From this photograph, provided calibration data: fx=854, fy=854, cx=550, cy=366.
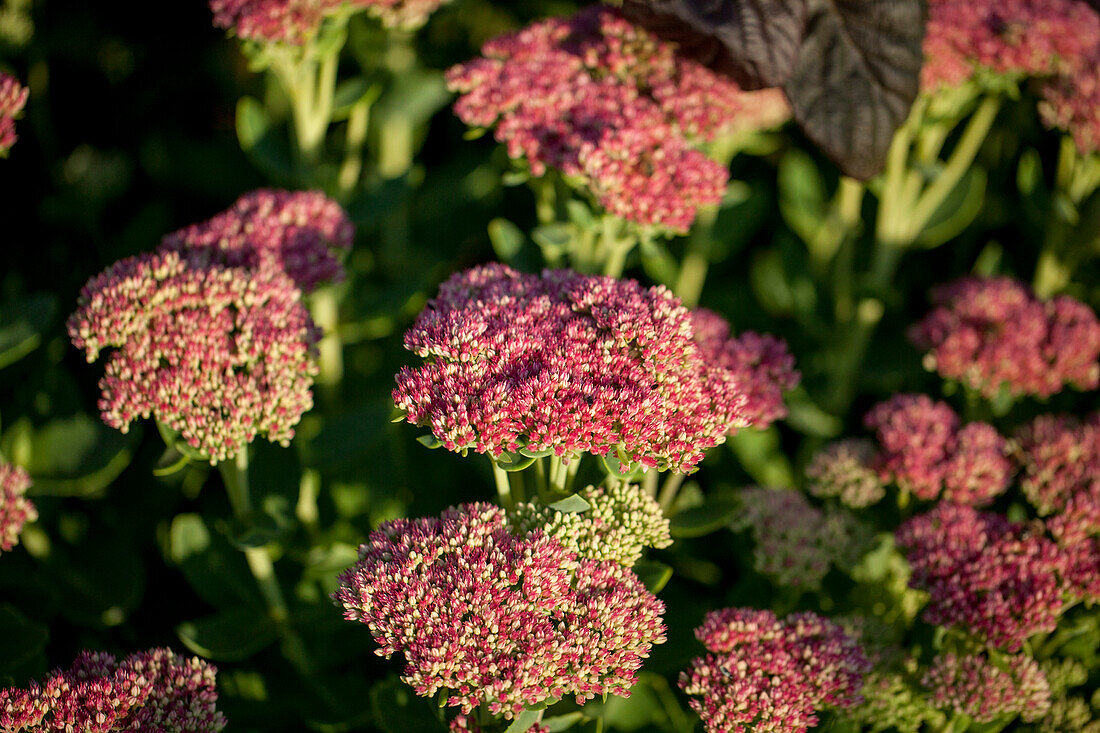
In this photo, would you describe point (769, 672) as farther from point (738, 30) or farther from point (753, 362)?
point (738, 30)

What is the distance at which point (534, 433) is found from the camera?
1001 mm

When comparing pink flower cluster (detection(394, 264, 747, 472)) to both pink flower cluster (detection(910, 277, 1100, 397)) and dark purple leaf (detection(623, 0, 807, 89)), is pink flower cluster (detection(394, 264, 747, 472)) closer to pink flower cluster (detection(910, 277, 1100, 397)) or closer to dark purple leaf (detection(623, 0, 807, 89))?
dark purple leaf (detection(623, 0, 807, 89))

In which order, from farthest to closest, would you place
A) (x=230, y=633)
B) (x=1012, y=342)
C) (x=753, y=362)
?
(x=1012, y=342) < (x=753, y=362) < (x=230, y=633)

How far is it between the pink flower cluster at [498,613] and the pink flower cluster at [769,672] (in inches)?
5.0

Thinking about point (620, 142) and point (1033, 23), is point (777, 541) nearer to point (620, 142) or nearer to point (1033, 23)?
point (620, 142)

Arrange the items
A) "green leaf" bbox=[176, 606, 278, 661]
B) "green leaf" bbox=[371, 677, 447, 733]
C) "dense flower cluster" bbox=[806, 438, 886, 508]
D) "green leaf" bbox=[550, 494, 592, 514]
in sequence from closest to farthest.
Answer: "green leaf" bbox=[550, 494, 592, 514], "green leaf" bbox=[371, 677, 447, 733], "green leaf" bbox=[176, 606, 278, 661], "dense flower cluster" bbox=[806, 438, 886, 508]

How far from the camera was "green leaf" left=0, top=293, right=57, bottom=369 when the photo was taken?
1.29m

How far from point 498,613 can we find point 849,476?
2.63 ft

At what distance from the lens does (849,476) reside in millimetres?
1504

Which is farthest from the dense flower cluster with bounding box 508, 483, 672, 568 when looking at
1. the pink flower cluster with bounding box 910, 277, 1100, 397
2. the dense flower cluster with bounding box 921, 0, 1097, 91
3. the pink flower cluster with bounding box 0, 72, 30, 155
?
the dense flower cluster with bounding box 921, 0, 1097, 91

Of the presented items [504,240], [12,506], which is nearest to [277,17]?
[504,240]

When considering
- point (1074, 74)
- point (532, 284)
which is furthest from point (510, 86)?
point (1074, 74)

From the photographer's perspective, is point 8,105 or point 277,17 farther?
point 277,17

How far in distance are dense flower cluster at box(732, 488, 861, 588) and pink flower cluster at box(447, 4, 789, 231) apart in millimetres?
485
